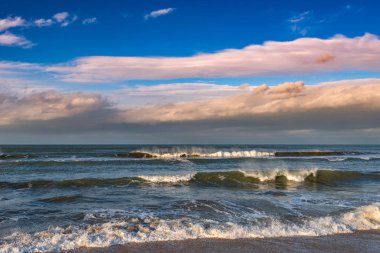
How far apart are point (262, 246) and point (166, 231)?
251 cm

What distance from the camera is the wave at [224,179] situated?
66.2 ft

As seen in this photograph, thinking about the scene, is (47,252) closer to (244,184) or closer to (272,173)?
(244,184)

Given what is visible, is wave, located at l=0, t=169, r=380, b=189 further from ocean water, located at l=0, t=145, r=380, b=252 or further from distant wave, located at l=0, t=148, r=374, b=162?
distant wave, located at l=0, t=148, r=374, b=162

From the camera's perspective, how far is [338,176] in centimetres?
2481

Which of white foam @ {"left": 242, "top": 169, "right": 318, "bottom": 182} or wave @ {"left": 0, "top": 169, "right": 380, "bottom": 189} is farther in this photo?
white foam @ {"left": 242, "top": 169, "right": 318, "bottom": 182}

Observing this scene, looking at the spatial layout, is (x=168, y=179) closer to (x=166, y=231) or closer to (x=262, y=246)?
(x=166, y=231)

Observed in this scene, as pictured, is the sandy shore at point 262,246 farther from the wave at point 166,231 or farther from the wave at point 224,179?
the wave at point 224,179

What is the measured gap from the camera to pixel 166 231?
9.54m

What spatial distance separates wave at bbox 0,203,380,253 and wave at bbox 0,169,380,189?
9.31m

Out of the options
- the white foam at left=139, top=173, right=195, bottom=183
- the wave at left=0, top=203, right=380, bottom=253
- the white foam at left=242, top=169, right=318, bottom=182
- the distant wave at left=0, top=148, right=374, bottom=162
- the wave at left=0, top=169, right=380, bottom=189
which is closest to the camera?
the wave at left=0, top=203, right=380, bottom=253

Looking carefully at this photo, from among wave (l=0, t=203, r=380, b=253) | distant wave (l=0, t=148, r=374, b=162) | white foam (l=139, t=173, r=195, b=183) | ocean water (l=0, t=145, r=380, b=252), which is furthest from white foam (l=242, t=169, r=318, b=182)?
distant wave (l=0, t=148, r=374, b=162)

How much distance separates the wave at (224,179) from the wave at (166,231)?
30.5ft

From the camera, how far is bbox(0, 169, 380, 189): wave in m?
20.2

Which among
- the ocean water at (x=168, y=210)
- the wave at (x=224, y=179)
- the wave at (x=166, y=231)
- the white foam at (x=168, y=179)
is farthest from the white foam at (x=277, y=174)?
the wave at (x=166, y=231)
